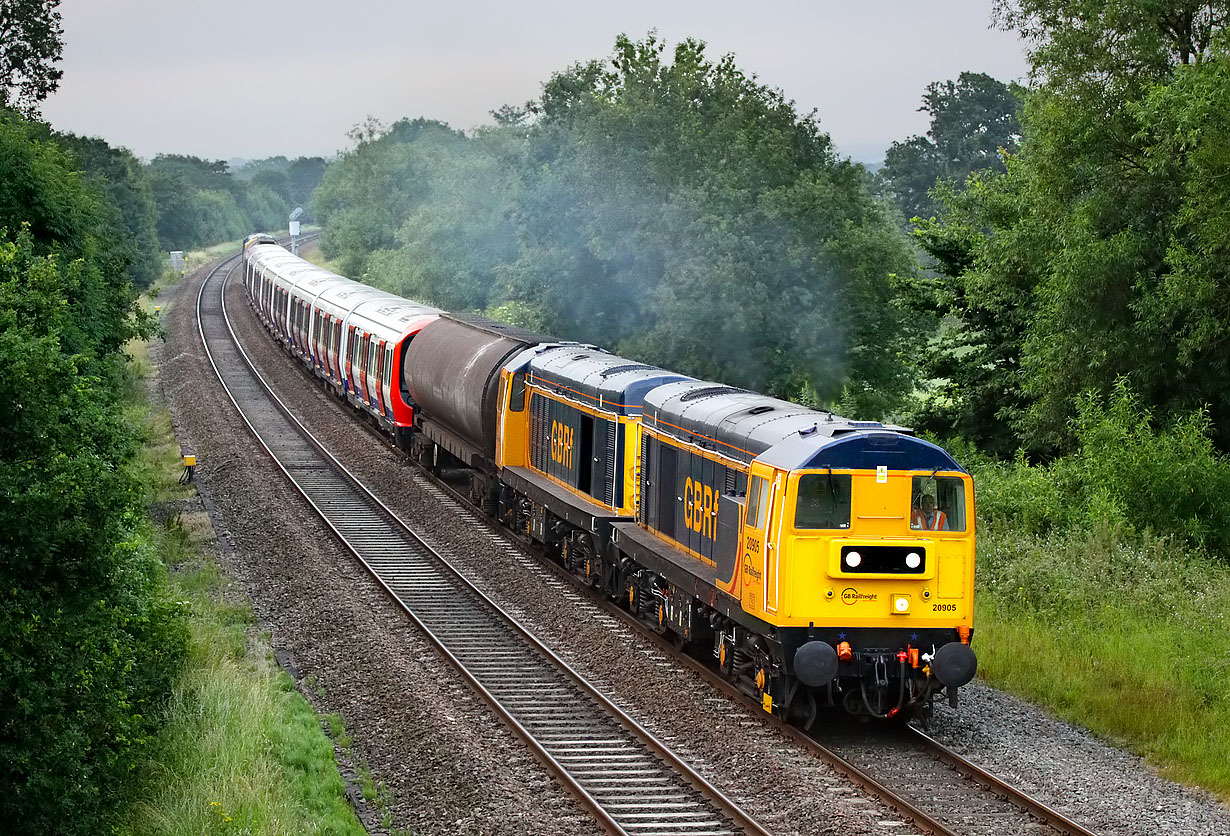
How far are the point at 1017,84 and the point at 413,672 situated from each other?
765 inches

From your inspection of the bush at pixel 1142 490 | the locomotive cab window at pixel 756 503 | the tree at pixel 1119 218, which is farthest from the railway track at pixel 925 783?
the tree at pixel 1119 218

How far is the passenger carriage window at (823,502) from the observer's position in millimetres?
13312

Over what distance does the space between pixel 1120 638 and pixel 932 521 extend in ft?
13.7

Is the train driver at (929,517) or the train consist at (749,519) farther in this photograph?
the train driver at (929,517)

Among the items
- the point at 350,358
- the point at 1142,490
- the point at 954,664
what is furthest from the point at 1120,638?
the point at 350,358

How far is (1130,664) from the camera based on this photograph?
15.3 meters

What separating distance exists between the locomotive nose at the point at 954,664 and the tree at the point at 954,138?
294ft

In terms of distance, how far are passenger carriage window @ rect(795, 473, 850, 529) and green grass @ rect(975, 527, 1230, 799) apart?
3.88 metres

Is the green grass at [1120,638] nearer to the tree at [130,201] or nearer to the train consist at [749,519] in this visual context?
the train consist at [749,519]

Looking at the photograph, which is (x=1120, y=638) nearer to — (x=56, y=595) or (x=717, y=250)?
(x=56, y=595)

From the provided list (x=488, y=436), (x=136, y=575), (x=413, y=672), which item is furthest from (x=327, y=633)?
(x=488, y=436)

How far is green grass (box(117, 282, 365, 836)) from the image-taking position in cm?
1109

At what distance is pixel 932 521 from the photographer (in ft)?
44.8

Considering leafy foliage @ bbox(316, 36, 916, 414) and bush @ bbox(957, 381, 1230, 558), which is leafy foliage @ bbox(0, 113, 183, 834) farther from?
leafy foliage @ bbox(316, 36, 916, 414)
